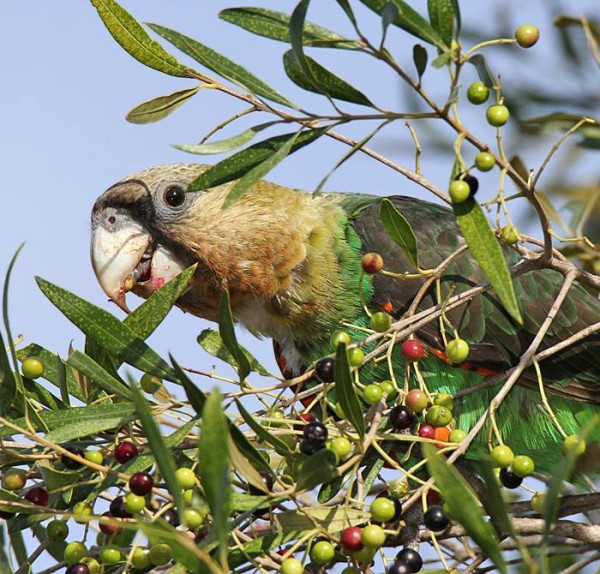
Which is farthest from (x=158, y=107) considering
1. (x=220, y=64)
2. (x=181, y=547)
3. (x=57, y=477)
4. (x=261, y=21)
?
(x=181, y=547)

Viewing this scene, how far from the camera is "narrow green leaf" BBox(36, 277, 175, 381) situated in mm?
2516

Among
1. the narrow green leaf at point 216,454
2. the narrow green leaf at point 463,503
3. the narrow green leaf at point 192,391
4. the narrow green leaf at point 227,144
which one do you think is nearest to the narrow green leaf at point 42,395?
the narrow green leaf at point 192,391

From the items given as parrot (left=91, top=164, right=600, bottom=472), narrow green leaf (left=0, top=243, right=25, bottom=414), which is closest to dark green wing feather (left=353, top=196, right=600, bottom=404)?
parrot (left=91, top=164, right=600, bottom=472)

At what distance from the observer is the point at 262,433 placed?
2197 millimetres

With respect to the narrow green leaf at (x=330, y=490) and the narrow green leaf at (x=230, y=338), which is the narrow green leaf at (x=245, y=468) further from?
the narrow green leaf at (x=330, y=490)

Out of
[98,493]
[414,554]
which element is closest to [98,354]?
[98,493]

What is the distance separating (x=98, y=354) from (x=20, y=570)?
60cm

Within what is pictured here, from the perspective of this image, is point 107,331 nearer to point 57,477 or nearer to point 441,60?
point 57,477

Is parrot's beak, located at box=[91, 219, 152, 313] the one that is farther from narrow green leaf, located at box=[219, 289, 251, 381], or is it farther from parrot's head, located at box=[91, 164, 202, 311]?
narrow green leaf, located at box=[219, 289, 251, 381]

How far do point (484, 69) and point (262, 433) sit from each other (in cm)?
101

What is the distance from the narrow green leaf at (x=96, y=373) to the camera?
8.04ft

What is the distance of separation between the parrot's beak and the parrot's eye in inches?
6.4

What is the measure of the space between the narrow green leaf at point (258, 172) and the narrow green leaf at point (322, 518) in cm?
71

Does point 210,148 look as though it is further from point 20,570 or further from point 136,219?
point 136,219
